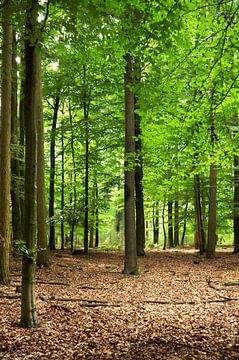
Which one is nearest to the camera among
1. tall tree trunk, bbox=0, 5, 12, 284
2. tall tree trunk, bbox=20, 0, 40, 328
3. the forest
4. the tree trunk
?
the forest

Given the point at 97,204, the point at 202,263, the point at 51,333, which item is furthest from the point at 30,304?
the point at 97,204

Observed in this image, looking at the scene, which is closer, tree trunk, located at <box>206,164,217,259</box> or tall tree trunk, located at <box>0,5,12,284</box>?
tall tree trunk, located at <box>0,5,12,284</box>

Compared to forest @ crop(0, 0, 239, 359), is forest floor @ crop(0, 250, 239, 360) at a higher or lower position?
lower

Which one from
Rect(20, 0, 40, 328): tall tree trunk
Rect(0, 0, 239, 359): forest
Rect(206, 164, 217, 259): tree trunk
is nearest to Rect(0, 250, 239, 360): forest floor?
Rect(0, 0, 239, 359): forest

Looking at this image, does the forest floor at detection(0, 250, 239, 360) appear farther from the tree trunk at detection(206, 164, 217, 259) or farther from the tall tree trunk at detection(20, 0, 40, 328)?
the tree trunk at detection(206, 164, 217, 259)

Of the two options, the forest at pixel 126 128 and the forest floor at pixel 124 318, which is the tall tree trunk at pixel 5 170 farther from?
the forest floor at pixel 124 318

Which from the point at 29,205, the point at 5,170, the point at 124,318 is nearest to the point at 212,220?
the point at 124,318

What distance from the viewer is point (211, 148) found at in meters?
6.79

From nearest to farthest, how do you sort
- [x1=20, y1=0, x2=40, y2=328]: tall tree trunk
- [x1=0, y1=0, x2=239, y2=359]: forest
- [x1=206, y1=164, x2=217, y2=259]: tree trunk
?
[x1=0, y1=0, x2=239, y2=359]: forest < [x1=20, y1=0, x2=40, y2=328]: tall tree trunk < [x1=206, y1=164, x2=217, y2=259]: tree trunk

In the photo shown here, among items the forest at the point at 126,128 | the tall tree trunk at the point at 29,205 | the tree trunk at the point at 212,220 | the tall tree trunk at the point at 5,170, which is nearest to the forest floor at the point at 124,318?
the forest at the point at 126,128

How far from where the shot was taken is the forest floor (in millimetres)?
4312

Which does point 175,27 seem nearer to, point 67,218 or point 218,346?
point 218,346

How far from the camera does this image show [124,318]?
5.77 meters

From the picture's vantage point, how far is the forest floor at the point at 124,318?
4.31m
